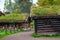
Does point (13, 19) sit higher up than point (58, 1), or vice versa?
point (58, 1)

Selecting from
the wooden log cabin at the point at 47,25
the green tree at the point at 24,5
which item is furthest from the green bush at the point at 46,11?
the green tree at the point at 24,5

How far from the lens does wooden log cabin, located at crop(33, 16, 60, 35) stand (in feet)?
83.8

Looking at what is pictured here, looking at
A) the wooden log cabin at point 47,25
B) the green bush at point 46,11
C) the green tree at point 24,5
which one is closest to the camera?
the wooden log cabin at point 47,25

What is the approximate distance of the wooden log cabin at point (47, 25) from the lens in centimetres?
2555

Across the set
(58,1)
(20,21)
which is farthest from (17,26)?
(58,1)

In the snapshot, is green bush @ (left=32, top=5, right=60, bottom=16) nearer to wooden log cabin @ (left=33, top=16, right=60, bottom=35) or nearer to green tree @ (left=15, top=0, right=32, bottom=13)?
wooden log cabin @ (left=33, top=16, right=60, bottom=35)

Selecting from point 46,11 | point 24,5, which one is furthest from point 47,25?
point 24,5

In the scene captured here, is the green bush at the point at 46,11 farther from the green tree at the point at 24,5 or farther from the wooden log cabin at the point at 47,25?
the green tree at the point at 24,5

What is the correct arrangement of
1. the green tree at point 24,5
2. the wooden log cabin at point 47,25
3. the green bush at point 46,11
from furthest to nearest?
the green tree at point 24,5 < the green bush at point 46,11 < the wooden log cabin at point 47,25

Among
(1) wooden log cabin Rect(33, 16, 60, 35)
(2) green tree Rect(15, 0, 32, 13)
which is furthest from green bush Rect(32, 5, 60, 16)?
(2) green tree Rect(15, 0, 32, 13)

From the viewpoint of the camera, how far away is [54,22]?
25625 mm

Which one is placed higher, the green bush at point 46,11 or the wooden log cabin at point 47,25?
the green bush at point 46,11

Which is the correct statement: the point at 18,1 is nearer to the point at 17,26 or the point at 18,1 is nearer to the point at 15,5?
the point at 15,5

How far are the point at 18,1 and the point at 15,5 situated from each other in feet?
6.02
